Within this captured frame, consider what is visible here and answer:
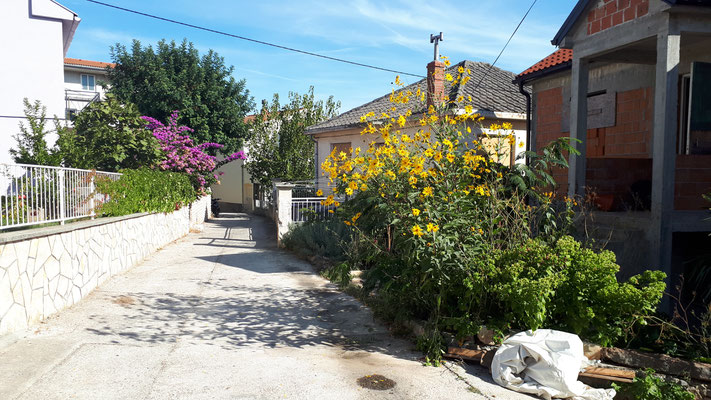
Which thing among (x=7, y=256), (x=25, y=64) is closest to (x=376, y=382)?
(x=7, y=256)

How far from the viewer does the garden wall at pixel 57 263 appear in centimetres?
534

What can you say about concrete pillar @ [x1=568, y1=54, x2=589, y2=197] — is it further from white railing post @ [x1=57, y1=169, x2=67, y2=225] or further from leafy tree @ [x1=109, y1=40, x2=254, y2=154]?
leafy tree @ [x1=109, y1=40, x2=254, y2=154]

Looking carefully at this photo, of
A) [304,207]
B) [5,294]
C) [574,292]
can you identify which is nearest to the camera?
[574,292]

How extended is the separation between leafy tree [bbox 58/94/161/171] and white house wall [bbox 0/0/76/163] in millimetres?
3727

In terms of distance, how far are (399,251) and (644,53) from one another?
550 cm

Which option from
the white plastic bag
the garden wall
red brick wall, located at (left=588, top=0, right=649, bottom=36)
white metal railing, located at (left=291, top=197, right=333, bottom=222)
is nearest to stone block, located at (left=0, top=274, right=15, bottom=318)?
the garden wall

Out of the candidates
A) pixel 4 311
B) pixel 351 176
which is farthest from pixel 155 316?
pixel 351 176

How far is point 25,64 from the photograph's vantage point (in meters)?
15.4

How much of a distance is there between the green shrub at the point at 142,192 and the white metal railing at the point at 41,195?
2.49 ft

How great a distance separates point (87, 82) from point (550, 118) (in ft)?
119

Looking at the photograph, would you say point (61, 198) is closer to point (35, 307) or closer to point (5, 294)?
point (35, 307)

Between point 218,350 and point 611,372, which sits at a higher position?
point 611,372

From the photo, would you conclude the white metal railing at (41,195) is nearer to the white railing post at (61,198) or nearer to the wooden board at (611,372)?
the white railing post at (61,198)

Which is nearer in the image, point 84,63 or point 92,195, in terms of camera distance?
point 92,195
